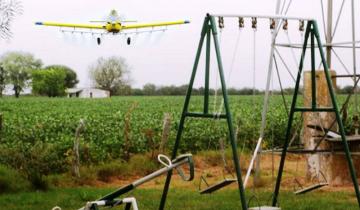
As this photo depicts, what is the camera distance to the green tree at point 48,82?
58.6 meters

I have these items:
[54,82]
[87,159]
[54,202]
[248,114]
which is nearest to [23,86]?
[54,82]

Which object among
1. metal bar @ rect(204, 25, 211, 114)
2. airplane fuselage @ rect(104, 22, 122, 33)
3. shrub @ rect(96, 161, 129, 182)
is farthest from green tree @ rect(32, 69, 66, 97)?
metal bar @ rect(204, 25, 211, 114)

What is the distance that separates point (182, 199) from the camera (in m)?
10.9

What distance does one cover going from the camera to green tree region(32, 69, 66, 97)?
5856 centimetres

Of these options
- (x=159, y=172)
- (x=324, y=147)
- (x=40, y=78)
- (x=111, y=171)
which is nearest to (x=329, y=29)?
Answer: (x=324, y=147)

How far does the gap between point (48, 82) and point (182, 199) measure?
51.2 m

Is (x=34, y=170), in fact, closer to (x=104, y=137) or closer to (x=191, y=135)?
(x=104, y=137)

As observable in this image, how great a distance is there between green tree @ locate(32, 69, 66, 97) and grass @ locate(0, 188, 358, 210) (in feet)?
155

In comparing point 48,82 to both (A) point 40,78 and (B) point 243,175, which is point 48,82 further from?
(B) point 243,175

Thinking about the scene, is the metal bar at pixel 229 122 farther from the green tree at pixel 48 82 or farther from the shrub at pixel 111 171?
Answer: the green tree at pixel 48 82

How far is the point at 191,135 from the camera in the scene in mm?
19438

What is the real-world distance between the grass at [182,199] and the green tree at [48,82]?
155ft

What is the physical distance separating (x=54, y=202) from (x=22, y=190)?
1.54 m

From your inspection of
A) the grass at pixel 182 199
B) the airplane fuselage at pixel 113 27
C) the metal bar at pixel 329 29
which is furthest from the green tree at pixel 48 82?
the grass at pixel 182 199
